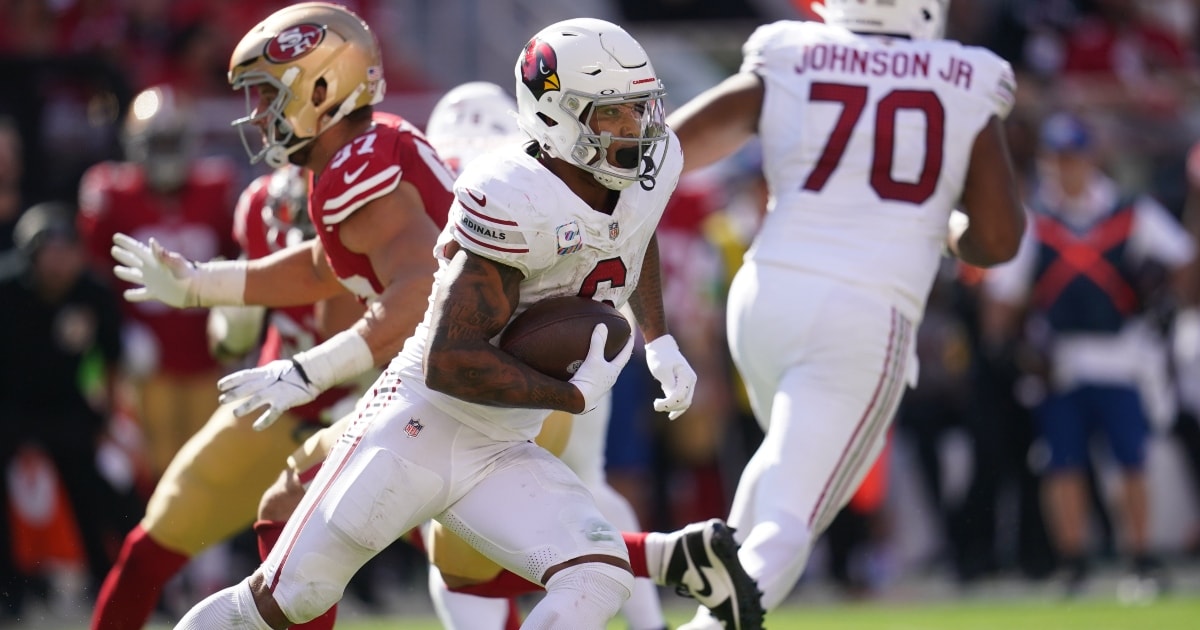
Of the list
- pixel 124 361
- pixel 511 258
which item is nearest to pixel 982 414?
pixel 124 361

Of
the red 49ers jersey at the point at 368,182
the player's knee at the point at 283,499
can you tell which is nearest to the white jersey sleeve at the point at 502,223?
the red 49ers jersey at the point at 368,182

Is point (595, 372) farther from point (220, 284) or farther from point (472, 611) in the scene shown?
point (220, 284)

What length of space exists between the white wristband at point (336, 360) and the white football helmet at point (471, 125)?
1275mm

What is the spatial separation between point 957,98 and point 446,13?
697 cm

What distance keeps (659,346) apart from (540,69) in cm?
78

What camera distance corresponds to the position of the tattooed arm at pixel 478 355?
4160 millimetres

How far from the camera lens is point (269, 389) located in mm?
4500

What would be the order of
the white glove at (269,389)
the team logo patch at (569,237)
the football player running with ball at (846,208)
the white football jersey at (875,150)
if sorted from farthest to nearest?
the white football jersey at (875,150) → the football player running with ball at (846,208) → the white glove at (269,389) → the team logo patch at (569,237)

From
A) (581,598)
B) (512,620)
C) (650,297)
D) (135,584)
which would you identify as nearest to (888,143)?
(650,297)

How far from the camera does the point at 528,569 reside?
13.9 ft

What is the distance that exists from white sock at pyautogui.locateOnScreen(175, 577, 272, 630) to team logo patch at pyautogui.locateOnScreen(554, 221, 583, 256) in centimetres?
107

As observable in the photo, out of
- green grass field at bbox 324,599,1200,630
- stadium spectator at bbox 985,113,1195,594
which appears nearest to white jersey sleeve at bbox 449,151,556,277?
green grass field at bbox 324,599,1200,630

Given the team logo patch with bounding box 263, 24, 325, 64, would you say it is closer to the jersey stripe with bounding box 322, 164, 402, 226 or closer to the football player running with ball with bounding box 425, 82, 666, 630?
the jersey stripe with bounding box 322, 164, 402, 226

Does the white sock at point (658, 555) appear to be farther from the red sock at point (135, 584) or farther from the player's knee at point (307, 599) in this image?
the red sock at point (135, 584)
